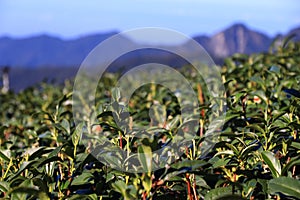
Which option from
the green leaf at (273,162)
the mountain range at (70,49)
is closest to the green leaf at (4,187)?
the green leaf at (273,162)

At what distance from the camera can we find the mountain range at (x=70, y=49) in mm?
10594

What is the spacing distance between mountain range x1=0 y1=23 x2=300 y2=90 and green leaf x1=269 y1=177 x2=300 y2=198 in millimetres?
8339

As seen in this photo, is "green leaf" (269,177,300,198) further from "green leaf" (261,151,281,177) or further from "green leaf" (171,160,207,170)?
"green leaf" (171,160,207,170)

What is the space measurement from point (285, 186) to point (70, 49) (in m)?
24.6

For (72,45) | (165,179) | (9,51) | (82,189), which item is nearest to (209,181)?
(165,179)

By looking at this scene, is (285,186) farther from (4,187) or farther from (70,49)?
(70,49)

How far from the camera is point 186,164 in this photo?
1.23 m

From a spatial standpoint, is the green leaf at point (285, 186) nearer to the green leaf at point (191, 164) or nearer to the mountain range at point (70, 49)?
the green leaf at point (191, 164)

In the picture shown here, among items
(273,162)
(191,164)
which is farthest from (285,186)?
(191,164)

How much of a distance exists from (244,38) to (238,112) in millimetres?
8994

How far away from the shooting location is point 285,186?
1.20 m

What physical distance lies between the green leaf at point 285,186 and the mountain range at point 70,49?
834 cm

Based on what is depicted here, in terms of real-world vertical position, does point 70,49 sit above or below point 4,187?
above

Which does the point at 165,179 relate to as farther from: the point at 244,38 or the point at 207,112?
the point at 244,38
